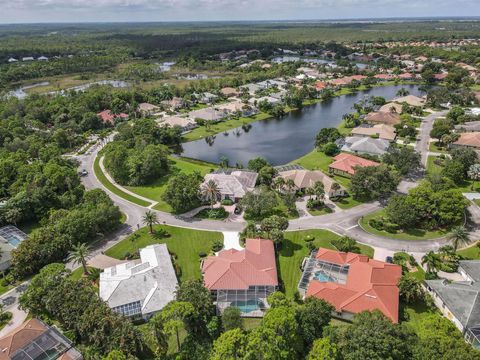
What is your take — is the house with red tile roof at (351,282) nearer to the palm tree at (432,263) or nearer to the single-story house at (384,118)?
the palm tree at (432,263)

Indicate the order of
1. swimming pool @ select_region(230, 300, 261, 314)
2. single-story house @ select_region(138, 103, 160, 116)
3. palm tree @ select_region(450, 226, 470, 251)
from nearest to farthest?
swimming pool @ select_region(230, 300, 261, 314), palm tree @ select_region(450, 226, 470, 251), single-story house @ select_region(138, 103, 160, 116)

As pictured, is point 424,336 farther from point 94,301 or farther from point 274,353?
point 94,301

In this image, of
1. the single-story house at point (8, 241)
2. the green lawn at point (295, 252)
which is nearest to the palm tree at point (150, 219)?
the single-story house at point (8, 241)

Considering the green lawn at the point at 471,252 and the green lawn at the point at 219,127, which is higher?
the green lawn at the point at 471,252

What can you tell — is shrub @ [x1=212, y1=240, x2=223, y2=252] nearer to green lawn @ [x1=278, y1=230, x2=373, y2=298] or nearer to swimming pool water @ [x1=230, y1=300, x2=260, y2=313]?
green lawn @ [x1=278, y1=230, x2=373, y2=298]

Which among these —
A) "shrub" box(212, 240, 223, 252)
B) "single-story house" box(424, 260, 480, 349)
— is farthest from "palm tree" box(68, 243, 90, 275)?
→ "single-story house" box(424, 260, 480, 349)
